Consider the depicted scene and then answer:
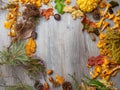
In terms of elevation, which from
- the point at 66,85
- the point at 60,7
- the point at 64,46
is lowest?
the point at 66,85

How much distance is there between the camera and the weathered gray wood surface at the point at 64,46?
1086 millimetres

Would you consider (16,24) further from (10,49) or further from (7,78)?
(7,78)

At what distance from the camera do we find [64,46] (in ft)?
3.59

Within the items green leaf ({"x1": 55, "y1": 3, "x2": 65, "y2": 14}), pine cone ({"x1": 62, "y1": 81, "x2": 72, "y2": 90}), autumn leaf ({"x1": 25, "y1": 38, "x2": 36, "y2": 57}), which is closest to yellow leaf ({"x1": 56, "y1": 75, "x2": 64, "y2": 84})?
pine cone ({"x1": 62, "y1": 81, "x2": 72, "y2": 90})

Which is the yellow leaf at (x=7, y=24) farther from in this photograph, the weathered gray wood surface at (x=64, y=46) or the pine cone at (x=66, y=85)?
the pine cone at (x=66, y=85)

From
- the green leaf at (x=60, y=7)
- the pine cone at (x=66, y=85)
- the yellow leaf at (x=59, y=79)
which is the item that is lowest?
the pine cone at (x=66, y=85)

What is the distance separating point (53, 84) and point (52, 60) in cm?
9

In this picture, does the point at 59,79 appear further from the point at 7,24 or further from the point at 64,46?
the point at 7,24

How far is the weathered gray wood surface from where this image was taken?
109 cm

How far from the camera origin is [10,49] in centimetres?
110

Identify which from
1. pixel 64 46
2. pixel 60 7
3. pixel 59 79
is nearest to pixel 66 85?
pixel 59 79

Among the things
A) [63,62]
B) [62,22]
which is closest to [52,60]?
[63,62]

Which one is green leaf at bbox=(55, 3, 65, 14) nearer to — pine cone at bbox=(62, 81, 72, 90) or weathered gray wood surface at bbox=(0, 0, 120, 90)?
weathered gray wood surface at bbox=(0, 0, 120, 90)

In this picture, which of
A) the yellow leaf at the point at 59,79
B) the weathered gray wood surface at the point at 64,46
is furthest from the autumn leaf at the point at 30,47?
the yellow leaf at the point at 59,79
